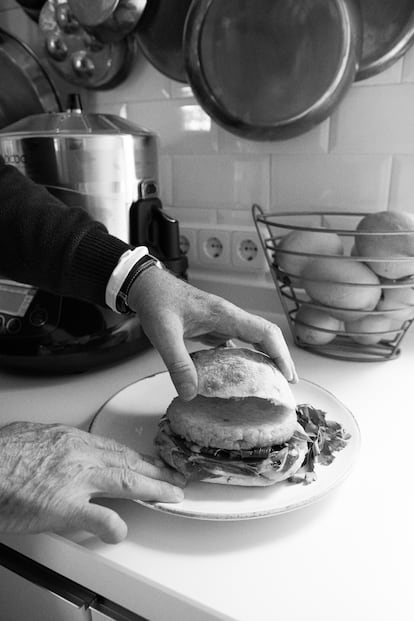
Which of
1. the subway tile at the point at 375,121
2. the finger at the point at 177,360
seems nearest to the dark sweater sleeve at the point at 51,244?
the finger at the point at 177,360

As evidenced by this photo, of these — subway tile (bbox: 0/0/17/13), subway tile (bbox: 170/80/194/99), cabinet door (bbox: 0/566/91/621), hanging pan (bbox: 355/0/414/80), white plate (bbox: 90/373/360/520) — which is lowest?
cabinet door (bbox: 0/566/91/621)

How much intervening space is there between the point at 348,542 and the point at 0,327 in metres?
0.51

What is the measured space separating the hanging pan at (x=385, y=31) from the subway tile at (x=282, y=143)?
0.37 feet

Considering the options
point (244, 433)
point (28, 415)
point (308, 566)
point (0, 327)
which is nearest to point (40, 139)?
point (0, 327)

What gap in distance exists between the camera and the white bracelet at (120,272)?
584 millimetres

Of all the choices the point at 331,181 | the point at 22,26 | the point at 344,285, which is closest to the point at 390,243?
the point at 344,285

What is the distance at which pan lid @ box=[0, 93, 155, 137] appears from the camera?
69 cm

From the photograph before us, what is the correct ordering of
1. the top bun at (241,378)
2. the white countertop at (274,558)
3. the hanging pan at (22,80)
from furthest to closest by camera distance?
the hanging pan at (22,80), the top bun at (241,378), the white countertop at (274,558)

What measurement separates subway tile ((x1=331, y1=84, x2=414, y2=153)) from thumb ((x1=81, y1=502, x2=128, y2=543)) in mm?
669

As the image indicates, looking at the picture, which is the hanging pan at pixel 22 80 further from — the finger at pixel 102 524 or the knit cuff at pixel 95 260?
the finger at pixel 102 524

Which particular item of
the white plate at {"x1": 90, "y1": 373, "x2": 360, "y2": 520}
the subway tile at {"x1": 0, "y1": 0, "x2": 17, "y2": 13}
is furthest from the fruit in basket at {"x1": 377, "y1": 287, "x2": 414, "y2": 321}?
the subway tile at {"x1": 0, "y1": 0, "x2": 17, "y2": 13}

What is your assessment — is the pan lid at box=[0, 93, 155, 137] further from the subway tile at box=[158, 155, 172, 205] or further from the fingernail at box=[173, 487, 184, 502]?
the fingernail at box=[173, 487, 184, 502]

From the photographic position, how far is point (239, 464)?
455mm

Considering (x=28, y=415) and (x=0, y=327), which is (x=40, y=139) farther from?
(x=28, y=415)
